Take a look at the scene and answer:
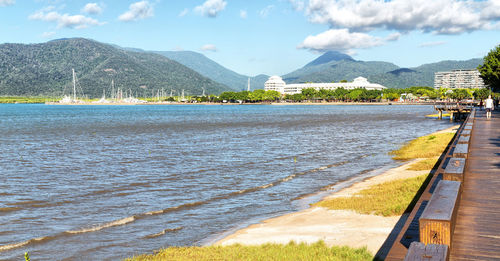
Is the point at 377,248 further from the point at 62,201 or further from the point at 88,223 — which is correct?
the point at 62,201

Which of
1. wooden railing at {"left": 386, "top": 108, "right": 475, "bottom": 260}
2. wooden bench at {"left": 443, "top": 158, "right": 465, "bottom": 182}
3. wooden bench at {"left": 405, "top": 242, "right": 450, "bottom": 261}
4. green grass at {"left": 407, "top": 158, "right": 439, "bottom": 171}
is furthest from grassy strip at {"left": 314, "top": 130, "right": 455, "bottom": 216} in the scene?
wooden bench at {"left": 405, "top": 242, "right": 450, "bottom": 261}

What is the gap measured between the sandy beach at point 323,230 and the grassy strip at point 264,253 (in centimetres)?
70

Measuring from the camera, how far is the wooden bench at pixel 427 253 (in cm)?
520

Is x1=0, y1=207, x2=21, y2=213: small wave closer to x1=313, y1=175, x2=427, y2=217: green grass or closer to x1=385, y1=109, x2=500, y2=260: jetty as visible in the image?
x1=313, y1=175, x2=427, y2=217: green grass

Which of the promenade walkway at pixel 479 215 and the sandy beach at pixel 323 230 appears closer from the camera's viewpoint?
the promenade walkway at pixel 479 215

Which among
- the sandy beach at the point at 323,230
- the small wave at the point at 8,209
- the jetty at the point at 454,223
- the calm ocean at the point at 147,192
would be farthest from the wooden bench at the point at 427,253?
the small wave at the point at 8,209

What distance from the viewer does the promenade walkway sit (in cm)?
686

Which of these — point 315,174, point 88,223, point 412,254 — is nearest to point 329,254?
point 412,254

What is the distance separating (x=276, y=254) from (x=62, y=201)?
11422 mm

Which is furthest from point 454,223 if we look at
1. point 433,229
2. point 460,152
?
point 460,152

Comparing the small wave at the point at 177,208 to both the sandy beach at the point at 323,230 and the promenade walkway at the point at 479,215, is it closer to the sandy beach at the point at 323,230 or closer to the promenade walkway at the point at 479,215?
the sandy beach at the point at 323,230

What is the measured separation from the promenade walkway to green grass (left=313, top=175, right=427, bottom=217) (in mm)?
1986

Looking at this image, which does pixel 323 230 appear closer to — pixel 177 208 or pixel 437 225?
pixel 177 208

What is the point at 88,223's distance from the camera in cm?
1441
